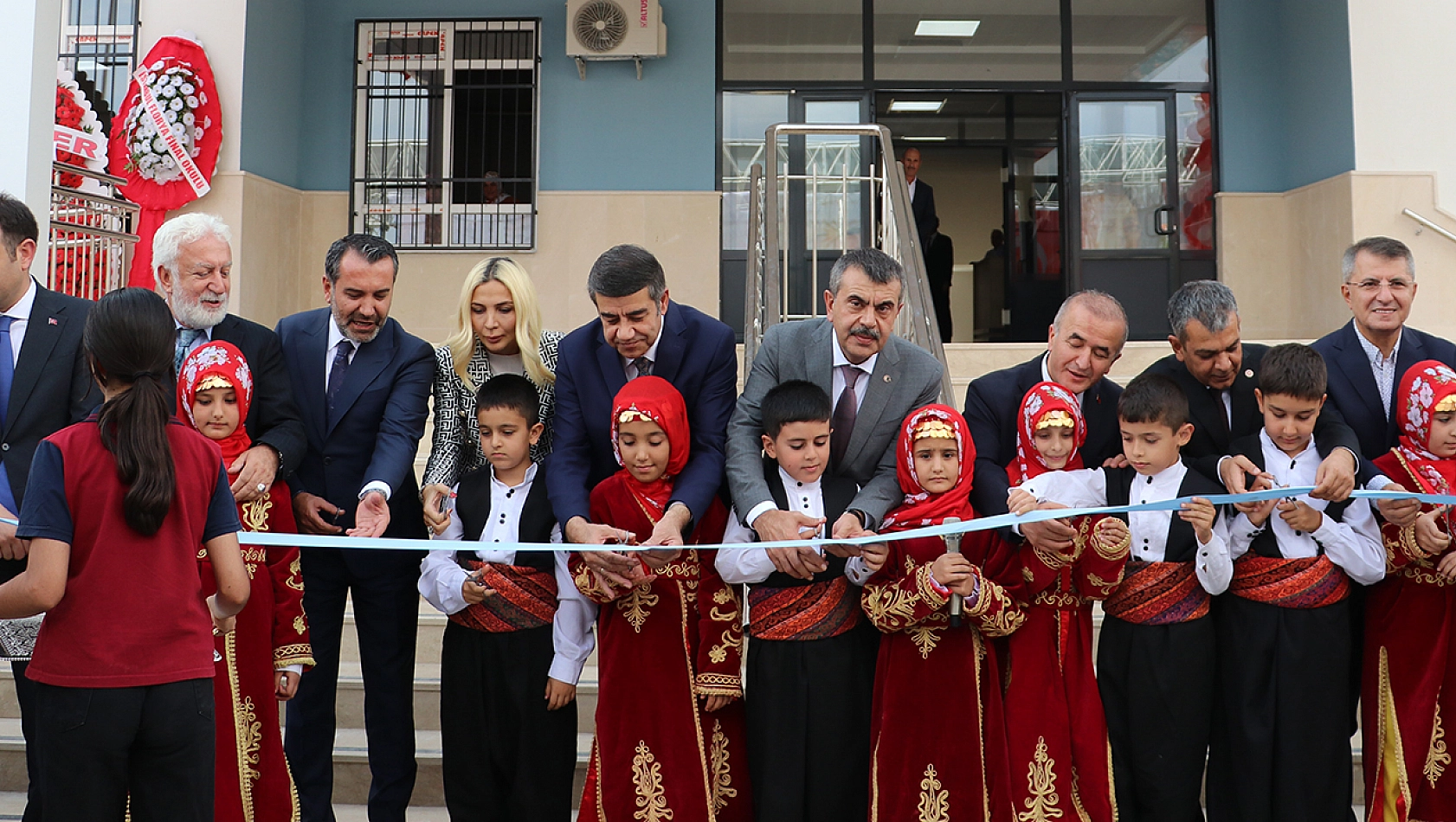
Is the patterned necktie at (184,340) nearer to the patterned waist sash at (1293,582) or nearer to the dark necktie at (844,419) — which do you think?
the dark necktie at (844,419)

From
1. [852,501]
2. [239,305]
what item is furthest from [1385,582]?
[239,305]

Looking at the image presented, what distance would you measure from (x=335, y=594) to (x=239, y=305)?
5289 millimetres

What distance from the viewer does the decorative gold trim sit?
112 inches

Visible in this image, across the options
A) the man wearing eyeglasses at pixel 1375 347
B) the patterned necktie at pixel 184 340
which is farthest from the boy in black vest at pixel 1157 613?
the patterned necktie at pixel 184 340

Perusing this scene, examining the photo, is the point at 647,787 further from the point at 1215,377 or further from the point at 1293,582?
the point at 1215,377

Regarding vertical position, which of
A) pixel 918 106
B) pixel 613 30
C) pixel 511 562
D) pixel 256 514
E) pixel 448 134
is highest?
pixel 918 106

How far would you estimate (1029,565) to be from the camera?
2.81 meters

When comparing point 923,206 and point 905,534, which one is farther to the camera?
point 923,206

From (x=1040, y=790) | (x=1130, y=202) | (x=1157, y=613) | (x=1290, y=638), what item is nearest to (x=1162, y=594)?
(x=1157, y=613)

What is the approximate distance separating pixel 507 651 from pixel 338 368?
3.12ft

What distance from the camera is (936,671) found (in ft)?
9.25

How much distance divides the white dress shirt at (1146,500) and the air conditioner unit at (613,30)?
648 centimetres

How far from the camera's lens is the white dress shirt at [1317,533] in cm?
291

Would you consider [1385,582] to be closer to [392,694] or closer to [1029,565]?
[1029,565]
